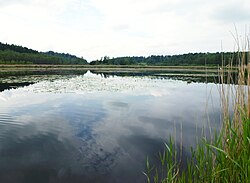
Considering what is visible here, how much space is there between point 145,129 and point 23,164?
389 centimetres

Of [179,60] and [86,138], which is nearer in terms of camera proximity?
[86,138]

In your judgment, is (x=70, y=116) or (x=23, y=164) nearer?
(x=23, y=164)

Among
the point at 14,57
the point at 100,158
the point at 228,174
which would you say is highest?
the point at 14,57

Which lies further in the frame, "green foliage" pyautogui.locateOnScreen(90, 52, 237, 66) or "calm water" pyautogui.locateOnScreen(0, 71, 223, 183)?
"green foliage" pyautogui.locateOnScreen(90, 52, 237, 66)

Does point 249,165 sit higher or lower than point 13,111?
→ higher

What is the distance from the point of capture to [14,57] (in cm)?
7612

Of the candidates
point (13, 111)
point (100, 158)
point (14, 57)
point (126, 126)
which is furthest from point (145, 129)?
point (14, 57)

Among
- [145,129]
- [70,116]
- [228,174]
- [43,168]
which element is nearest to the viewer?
[228,174]

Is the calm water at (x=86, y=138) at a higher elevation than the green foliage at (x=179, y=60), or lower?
lower

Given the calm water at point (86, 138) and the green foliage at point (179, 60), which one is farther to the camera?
the green foliage at point (179, 60)

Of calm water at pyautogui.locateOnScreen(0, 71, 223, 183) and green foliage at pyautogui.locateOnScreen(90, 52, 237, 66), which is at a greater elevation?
green foliage at pyautogui.locateOnScreen(90, 52, 237, 66)

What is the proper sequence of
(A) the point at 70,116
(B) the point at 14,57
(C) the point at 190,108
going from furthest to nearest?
1. (B) the point at 14,57
2. (C) the point at 190,108
3. (A) the point at 70,116

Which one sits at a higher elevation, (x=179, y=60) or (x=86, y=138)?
(x=179, y=60)

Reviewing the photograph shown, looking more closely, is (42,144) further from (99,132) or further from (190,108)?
(190,108)
